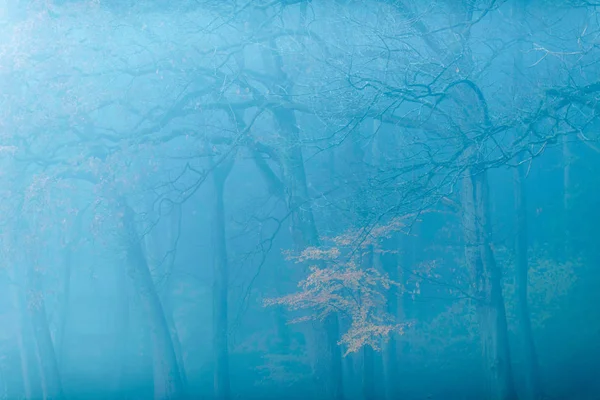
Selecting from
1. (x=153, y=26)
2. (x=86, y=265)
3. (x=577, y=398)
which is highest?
(x=153, y=26)

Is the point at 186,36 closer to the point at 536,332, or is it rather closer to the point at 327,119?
the point at 327,119

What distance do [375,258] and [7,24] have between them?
9915 millimetres

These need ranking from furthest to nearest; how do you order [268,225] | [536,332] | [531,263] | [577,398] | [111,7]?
[268,225], [531,263], [536,332], [577,398], [111,7]

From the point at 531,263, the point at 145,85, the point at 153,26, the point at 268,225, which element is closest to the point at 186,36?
the point at 153,26

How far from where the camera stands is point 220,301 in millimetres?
14367

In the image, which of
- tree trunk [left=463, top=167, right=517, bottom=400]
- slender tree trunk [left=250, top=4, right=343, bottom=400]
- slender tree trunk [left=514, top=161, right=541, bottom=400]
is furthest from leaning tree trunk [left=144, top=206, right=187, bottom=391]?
slender tree trunk [left=514, top=161, right=541, bottom=400]

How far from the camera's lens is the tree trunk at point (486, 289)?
406 inches

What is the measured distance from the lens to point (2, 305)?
20203mm

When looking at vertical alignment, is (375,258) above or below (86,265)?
below

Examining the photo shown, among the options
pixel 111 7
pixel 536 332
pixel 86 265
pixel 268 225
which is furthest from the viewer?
pixel 86 265

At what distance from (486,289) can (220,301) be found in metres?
6.88

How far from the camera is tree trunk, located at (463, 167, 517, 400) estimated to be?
10305mm

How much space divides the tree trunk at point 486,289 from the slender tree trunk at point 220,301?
21.5 ft

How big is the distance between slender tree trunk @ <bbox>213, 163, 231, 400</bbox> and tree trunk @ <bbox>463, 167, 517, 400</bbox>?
21.5 ft
